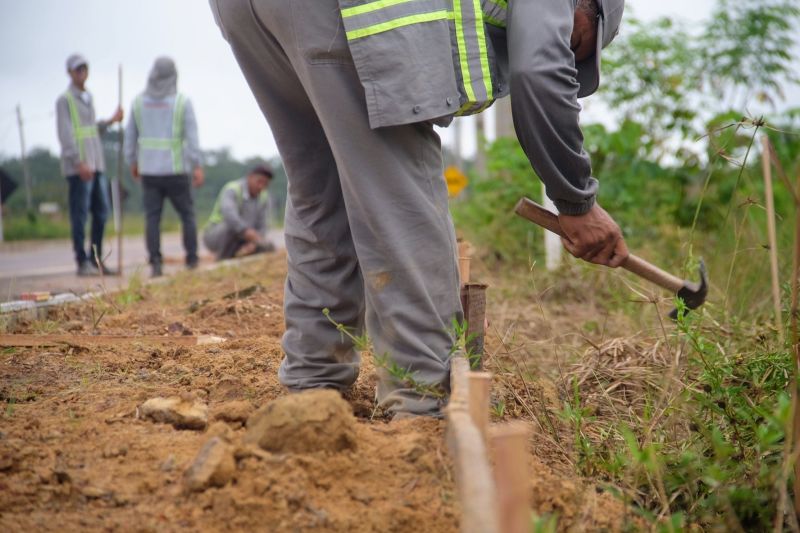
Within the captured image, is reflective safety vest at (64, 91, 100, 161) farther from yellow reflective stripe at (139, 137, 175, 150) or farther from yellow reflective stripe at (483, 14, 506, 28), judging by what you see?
yellow reflective stripe at (483, 14, 506, 28)

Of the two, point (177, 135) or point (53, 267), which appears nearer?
point (177, 135)

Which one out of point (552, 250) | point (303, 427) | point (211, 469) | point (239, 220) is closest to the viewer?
point (211, 469)

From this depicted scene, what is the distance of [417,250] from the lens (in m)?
2.26

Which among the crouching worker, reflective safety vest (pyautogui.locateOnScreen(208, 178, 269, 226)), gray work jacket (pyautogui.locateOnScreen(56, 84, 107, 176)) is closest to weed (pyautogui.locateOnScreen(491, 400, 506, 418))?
gray work jacket (pyautogui.locateOnScreen(56, 84, 107, 176))

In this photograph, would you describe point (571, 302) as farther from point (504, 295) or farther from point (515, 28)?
point (515, 28)

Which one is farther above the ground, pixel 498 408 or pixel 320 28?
pixel 320 28

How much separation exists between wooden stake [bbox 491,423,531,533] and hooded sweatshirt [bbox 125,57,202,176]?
7.03 meters

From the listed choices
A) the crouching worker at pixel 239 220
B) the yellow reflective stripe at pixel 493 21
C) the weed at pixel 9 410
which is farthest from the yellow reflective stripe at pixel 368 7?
the crouching worker at pixel 239 220

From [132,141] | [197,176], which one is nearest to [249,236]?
[197,176]

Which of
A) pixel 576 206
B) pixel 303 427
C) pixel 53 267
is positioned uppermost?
pixel 576 206

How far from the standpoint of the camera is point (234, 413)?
2271 mm

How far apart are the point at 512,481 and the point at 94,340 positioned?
2.51m

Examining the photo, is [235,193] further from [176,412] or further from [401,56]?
[401,56]

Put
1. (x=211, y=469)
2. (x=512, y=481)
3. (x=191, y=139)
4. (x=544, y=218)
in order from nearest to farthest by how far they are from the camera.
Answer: (x=512, y=481) < (x=211, y=469) < (x=544, y=218) < (x=191, y=139)
